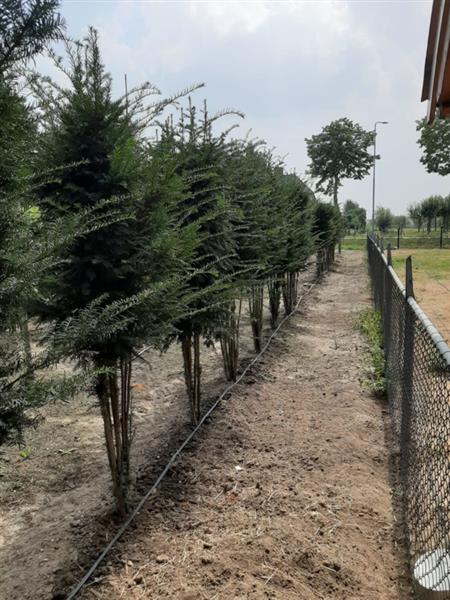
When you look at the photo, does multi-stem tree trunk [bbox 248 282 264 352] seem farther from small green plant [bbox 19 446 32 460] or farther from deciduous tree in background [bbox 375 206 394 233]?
deciduous tree in background [bbox 375 206 394 233]

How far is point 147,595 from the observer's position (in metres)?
2.39

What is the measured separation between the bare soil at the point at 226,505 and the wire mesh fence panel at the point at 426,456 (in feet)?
0.85

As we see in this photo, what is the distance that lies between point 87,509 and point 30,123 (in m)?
2.32

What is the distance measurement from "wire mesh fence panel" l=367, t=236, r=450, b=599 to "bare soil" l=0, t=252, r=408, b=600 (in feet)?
0.85

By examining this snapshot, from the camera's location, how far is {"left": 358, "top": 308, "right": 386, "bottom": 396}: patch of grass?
215 inches

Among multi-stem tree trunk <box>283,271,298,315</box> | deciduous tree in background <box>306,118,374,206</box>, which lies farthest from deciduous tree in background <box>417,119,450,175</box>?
multi-stem tree trunk <box>283,271,298,315</box>

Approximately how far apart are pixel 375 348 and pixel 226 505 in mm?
4117

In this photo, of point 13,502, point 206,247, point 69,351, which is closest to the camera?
point 69,351

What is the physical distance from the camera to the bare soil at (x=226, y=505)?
8.23 ft

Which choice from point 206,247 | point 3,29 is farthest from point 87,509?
point 3,29

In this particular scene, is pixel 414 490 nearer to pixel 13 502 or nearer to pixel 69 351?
pixel 69 351

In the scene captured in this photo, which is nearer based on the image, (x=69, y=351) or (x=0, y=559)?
(x=69, y=351)

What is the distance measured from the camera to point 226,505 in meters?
3.20

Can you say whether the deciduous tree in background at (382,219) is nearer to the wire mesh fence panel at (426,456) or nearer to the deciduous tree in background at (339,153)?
the deciduous tree in background at (339,153)
